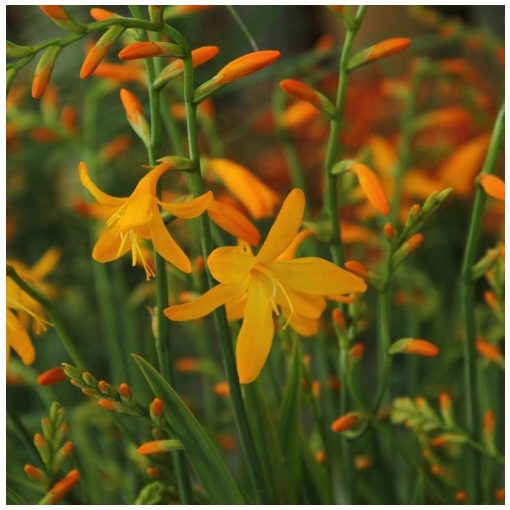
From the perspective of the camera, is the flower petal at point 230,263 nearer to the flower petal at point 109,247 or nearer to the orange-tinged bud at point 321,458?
the flower petal at point 109,247

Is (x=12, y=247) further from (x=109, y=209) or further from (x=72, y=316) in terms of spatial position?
(x=109, y=209)

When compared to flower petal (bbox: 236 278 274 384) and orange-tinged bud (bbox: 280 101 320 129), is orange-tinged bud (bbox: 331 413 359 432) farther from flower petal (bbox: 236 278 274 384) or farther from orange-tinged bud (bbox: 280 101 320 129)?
orange-tinged bud (bbox: 280 101 320 129)

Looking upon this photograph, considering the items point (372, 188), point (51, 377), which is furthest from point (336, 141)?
point (51, 377)

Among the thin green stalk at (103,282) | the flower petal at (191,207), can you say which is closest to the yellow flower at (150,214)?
the flower petal at (191,207)

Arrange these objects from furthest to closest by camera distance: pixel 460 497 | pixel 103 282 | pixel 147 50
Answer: pixel 103 282 → pixel 460 497 → pixel 147 50

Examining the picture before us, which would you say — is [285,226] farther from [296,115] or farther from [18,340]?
[296,115]
